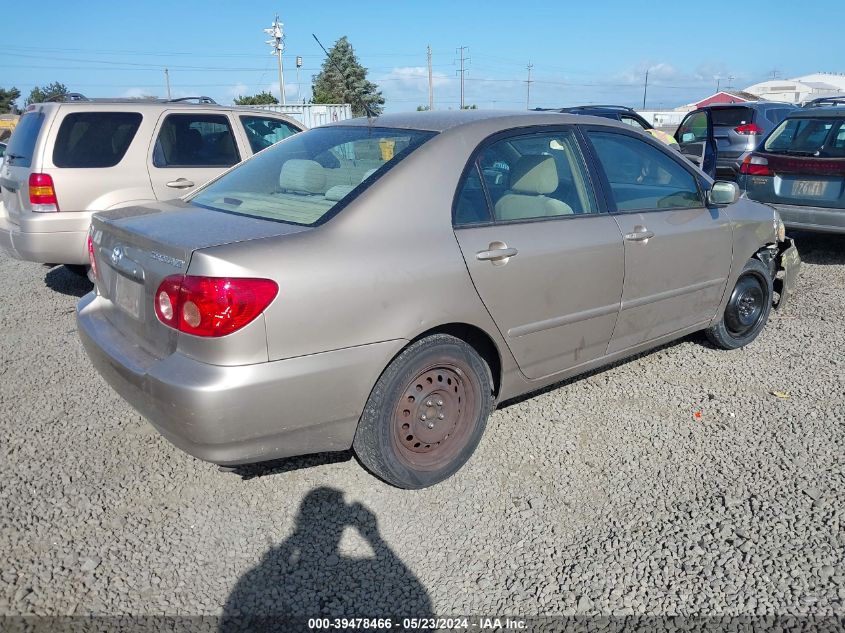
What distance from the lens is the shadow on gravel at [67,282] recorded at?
21.8 feet

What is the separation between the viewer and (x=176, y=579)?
101 inches

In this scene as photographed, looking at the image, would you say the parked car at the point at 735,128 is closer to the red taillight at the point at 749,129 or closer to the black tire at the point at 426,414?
the red taillight at the point at 749,129

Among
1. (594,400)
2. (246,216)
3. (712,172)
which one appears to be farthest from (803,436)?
(712,172)

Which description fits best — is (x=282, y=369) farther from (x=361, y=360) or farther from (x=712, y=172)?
(x=712, y=172)

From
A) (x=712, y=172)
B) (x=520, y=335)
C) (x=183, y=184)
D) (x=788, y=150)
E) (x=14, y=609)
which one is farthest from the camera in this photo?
(x=712, y=172)

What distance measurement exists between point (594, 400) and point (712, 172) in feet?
22.4

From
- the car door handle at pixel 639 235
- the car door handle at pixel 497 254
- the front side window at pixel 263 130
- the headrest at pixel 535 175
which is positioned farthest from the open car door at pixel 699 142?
the car door handle at pixel 497 254

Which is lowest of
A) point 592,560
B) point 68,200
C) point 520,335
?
point 592,560

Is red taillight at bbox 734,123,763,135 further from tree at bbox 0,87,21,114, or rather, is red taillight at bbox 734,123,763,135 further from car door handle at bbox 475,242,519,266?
tree at bbox 0,87,21,114

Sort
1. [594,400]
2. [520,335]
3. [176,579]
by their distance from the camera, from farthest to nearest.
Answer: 1. [594,400]
2. [520,335]
3. [176,579]

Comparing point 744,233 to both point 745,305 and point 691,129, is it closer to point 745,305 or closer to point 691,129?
point 745,305

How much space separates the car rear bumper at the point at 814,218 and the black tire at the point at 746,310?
2565mm

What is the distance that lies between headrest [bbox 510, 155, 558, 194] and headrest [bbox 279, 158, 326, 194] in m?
0.98

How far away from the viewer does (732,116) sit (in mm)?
13133
